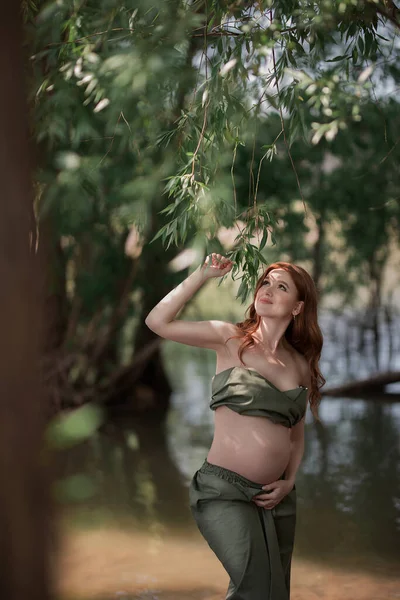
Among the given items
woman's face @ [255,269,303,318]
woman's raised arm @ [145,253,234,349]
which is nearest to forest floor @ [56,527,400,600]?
woman's raised arm @ [145,253,234,349]

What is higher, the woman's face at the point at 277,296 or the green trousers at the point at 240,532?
the woman's face at the point at 277,296

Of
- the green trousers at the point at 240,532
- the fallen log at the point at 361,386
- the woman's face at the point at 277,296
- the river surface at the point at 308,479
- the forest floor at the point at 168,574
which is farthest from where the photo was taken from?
the fallen log at the point at 361,386

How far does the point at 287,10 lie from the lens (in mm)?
3404

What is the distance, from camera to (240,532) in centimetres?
321

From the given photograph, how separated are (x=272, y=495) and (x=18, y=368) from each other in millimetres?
2193

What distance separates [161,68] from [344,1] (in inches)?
28.6

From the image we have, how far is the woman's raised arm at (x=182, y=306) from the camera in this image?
10.6 feet

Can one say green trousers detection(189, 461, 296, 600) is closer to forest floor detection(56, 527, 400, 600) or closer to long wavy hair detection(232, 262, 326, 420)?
long wavy hair detection(232, 262, 326, 420)

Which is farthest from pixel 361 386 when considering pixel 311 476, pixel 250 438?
pixel 250 438

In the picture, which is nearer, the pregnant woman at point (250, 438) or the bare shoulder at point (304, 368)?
the pregnant woman at point (250, 438)

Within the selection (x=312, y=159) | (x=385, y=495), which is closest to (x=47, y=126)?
(x=385, y=495)

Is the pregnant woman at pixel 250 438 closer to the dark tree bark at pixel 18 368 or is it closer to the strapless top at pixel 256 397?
the strapless top at pixel 256 397

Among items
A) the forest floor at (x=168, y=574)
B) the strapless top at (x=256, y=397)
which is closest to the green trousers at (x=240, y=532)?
the strapless top at (x=256, y=397)

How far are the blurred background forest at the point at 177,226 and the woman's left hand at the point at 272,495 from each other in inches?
29.2
